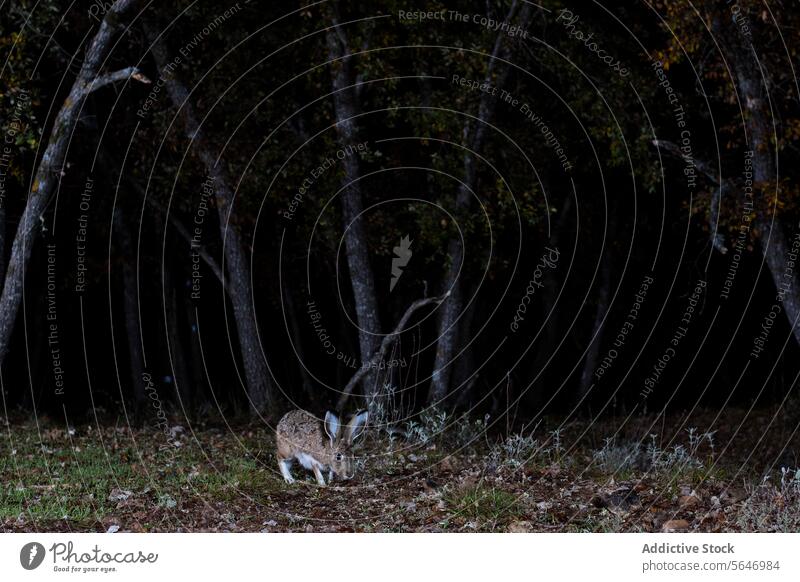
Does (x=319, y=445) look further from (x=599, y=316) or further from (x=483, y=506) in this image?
(x=599, y=316)

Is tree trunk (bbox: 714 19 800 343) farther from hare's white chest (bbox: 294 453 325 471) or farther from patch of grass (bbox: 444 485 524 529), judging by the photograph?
hare's white chest (bbox: 294 453 325 471)

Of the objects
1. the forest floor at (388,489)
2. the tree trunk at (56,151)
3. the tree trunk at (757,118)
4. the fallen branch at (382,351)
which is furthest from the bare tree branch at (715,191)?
the tree trunk at (56,151)

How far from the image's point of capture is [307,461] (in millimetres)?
13789

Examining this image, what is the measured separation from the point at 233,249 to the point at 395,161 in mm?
3816

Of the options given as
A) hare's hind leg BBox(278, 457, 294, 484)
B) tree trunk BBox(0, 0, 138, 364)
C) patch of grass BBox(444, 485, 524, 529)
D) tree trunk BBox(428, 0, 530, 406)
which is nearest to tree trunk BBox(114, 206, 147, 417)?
tree trunk BBox(0, 0, 138, 364)

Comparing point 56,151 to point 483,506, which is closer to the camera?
point 483,506

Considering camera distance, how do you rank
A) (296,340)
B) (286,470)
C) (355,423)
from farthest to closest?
(296,340) < (286,470) < (355,423)

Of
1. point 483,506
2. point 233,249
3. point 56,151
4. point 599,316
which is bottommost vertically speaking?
point 483,506

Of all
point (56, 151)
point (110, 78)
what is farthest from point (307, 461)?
point (110, 78)

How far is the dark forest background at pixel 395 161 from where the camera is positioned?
1792 cm

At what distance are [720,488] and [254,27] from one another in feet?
42.0

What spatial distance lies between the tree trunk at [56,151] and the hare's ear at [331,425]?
Result: 7383 mm

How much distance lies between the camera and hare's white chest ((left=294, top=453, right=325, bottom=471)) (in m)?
13.6

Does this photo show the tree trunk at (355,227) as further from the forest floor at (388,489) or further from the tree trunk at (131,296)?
the tree trunk at (131,296)
